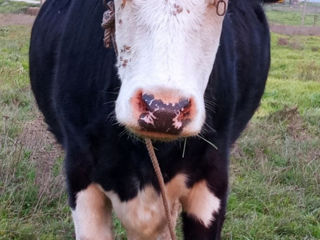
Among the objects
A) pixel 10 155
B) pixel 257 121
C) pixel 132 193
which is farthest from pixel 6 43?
pixel 132 193

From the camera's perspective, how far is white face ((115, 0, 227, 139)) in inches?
82.5

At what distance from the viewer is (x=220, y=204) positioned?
3254mm

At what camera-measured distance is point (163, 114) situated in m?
2.08

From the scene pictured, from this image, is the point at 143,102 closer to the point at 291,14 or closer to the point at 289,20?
the point at 289,20

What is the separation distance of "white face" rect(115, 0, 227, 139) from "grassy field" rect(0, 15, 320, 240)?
6.73 feet

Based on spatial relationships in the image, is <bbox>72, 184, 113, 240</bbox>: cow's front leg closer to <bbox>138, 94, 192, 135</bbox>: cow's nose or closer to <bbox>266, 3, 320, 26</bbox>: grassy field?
<bbox>138, 94, 192, 135</bbox>: cow's nose

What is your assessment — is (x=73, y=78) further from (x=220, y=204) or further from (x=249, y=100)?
(x=249, y=100)

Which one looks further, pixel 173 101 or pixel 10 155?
pixel 10 155

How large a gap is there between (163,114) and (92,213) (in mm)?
1309

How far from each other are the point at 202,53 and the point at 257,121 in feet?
16.6

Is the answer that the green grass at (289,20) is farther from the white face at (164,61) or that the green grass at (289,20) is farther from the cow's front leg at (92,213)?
the white face at (164,61)

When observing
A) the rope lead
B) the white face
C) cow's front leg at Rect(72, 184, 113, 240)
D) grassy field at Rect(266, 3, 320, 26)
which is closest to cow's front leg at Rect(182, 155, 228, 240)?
the rope lead

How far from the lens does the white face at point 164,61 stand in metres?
2.10

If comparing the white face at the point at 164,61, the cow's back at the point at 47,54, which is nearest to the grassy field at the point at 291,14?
the cow's back at the point at 47,54
